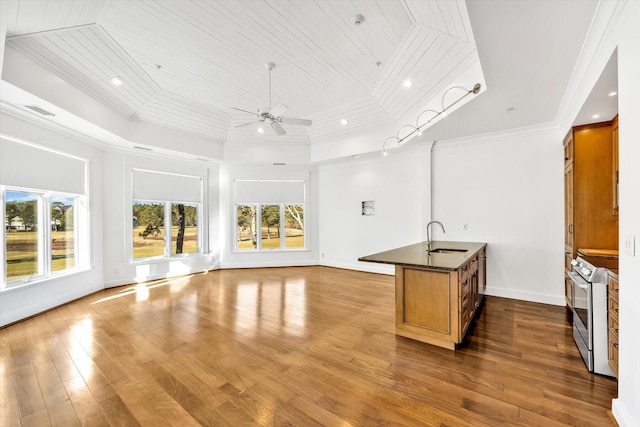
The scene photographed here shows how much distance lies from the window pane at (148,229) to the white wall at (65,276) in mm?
711

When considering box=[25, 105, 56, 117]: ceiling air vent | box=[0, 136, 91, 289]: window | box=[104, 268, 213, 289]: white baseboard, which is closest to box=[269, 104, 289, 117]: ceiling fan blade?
box=[25, 105, 56, 117]: ceiling air vent

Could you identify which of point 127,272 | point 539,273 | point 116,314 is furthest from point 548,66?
point 127,272

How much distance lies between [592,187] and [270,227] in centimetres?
648

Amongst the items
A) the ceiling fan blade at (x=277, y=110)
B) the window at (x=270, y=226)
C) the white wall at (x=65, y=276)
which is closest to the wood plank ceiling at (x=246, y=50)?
the ceiling fan blade at (x=277, y=110)

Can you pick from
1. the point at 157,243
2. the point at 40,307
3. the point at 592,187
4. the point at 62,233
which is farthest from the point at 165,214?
the point at 592,187

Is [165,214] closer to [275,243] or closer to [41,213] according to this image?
[41,213]

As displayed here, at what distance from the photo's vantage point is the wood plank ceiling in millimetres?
2922

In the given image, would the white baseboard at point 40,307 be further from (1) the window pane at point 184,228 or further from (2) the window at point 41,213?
(1) the window pane at point 184,228

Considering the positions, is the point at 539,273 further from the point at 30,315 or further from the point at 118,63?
the point at 30,315

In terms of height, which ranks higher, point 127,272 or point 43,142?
point 43,142

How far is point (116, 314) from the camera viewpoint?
4.06 metres
